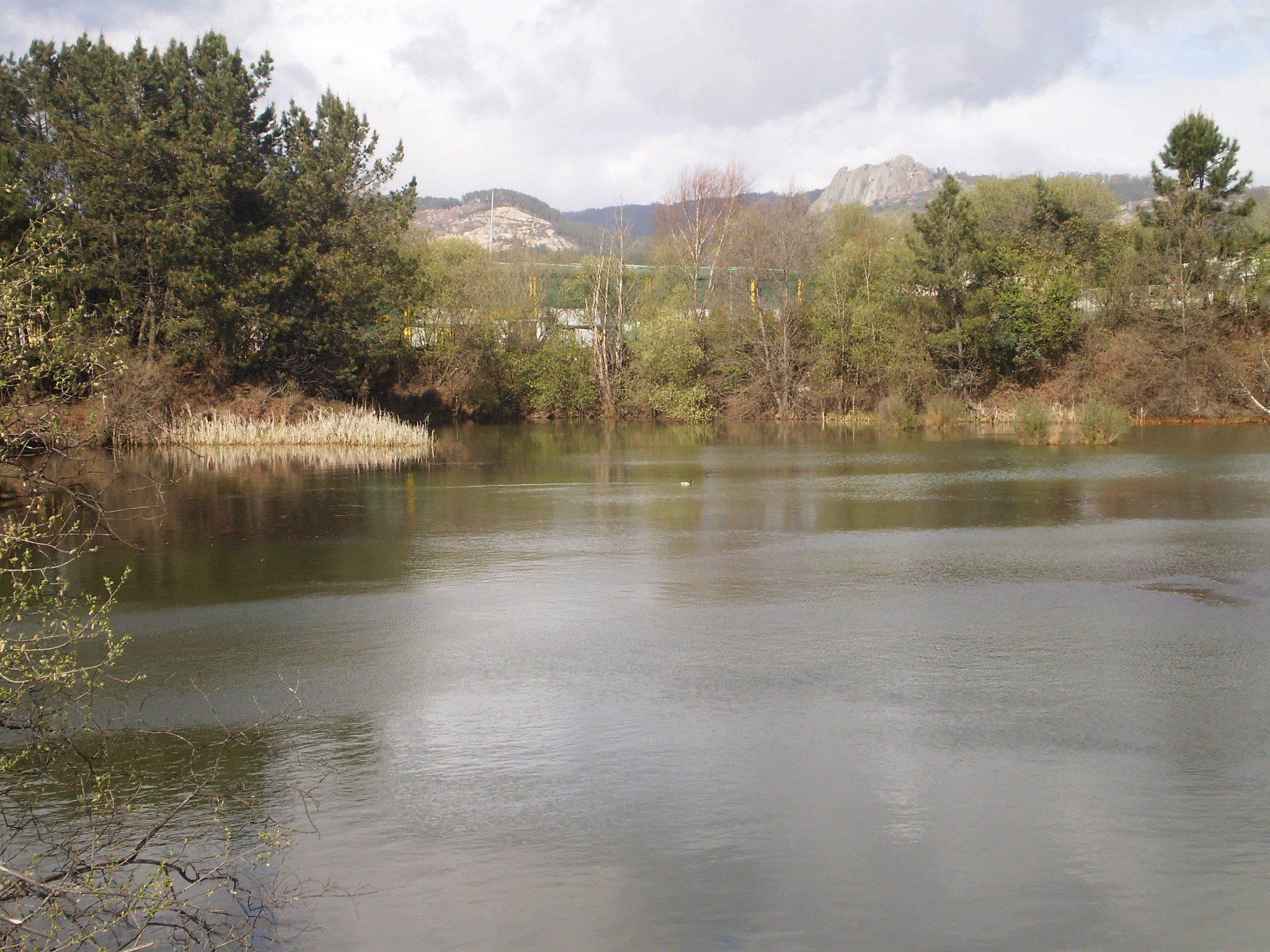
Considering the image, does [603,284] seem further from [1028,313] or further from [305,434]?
[305,434]

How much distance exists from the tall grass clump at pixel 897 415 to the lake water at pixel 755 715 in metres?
21.7

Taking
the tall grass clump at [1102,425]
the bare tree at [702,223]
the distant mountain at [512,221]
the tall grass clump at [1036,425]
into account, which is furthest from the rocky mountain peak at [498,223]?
the tall grass clump at [1102,425]

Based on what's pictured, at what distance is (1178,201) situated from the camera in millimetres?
37469

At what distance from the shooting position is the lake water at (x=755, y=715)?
178 inches

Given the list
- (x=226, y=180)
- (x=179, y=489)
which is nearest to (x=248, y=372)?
(x=226, y=180)

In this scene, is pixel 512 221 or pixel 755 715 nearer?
pixel 755 715

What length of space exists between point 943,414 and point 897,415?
1709 mm

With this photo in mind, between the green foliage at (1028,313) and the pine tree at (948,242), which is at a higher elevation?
the pine tree at (948,242)

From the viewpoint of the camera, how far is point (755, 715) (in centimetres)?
668

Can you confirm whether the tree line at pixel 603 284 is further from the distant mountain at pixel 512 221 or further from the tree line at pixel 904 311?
the distant mountain at pixel 512 221

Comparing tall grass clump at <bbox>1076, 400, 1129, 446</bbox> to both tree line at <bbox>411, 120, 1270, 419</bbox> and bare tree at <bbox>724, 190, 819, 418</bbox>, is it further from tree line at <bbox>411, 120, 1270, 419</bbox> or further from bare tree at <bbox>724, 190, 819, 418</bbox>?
bare tree at <bbox>724, 190, 819, 418</bbox>

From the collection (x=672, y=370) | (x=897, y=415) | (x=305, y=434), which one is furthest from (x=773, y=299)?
(x=305, y=434)

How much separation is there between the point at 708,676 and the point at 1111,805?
9.43ft

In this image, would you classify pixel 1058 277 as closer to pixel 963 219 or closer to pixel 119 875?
pixel 963 219
